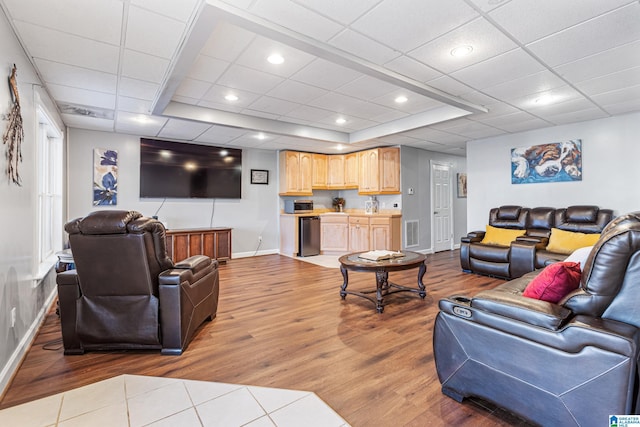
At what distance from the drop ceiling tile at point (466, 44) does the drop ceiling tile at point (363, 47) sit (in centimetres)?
21

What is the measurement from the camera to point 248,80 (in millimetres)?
3379

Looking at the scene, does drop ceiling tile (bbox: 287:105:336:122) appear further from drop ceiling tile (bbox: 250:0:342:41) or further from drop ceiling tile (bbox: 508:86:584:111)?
drop ceiling tile (bbox: 508:86:584:111)

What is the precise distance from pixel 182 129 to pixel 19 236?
122 inches

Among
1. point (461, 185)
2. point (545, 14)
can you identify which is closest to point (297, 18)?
point (545, 14)

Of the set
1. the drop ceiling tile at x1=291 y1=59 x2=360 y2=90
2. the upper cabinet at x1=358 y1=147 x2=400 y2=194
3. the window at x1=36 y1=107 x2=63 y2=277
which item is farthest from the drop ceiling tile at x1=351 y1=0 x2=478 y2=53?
the upper cabinet at x1=358 y1=147 x2=400 y2=194

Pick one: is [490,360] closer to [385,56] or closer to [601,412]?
[601,412]

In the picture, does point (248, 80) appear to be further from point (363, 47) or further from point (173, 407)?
point (173, 407)

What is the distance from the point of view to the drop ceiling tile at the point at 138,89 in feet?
10.5

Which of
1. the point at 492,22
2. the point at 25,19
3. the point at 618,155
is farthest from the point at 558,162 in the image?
the point at 25,19

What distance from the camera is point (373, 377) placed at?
2.09m

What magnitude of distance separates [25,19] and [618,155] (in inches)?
263

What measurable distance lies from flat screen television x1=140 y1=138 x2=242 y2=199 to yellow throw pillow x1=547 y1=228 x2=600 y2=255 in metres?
5.47

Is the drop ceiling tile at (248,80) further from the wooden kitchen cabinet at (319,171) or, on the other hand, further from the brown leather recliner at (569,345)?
the wooden kitchen cabinet at (319,171)

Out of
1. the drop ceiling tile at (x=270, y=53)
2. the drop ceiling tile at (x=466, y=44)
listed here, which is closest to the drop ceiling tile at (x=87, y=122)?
the drop ceiling tile at (x=270, y=53)
